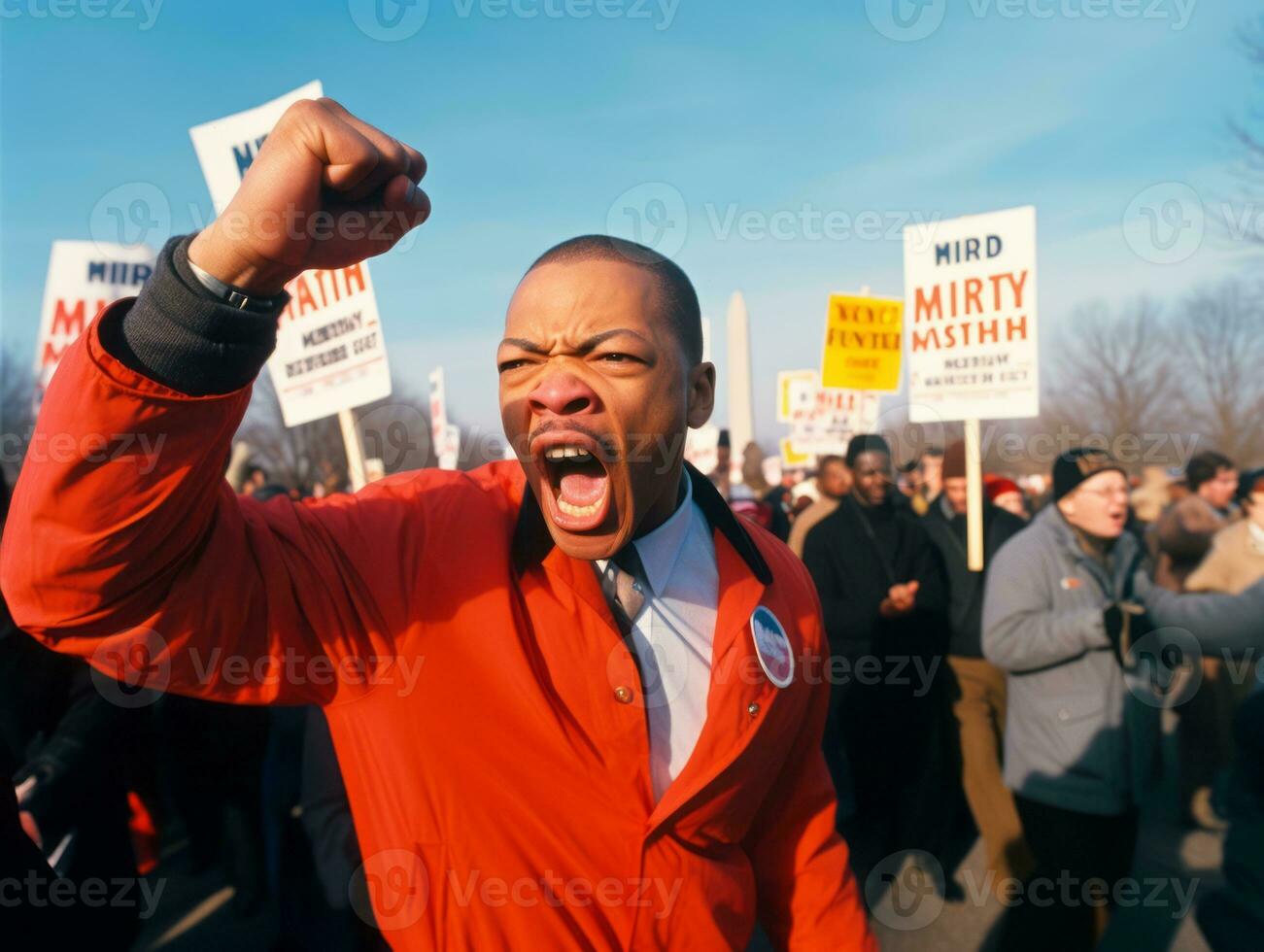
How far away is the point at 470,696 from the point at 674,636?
16.6 inches

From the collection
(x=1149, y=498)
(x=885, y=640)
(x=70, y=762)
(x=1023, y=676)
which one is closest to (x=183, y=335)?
(x=70, y=762)

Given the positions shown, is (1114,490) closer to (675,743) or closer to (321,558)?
(675,743)

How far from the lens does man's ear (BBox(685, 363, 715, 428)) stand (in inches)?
78.6

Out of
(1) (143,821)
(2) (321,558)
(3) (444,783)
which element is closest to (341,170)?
(2) (321,558)

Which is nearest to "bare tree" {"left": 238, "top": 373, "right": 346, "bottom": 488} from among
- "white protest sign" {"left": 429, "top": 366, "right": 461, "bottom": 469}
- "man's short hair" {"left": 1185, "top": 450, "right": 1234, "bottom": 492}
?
"white protest sign" {"left": 429, "top": 366, "right": 461, "bottom": 469}

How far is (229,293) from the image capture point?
1178mm

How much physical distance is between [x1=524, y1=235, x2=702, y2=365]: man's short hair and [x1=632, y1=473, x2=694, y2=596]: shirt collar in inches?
11.9

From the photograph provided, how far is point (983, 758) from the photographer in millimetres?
5590

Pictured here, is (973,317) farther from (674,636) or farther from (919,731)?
(674,636)

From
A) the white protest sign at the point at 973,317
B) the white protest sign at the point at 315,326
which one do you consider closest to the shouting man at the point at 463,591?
the white protest sign at the point at 315,326

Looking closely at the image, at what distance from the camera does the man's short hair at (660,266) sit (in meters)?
1.79

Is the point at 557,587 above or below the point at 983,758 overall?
above

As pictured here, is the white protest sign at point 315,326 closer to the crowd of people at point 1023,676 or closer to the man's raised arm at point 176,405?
the crowd of people at point 1023,676

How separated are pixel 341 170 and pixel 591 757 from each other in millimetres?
946
